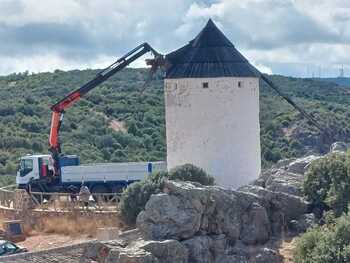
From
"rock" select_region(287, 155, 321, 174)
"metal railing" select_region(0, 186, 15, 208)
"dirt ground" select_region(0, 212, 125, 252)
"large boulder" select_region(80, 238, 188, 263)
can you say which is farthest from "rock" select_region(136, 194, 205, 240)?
"metal railing" select_region(0, 186, 15, 208)

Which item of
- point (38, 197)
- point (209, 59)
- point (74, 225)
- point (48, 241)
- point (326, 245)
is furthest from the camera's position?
point (38, 197)

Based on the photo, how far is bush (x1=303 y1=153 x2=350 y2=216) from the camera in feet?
92.2

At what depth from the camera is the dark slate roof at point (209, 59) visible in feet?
107

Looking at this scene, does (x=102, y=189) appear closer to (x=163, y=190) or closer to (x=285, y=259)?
(x=163, y=190)

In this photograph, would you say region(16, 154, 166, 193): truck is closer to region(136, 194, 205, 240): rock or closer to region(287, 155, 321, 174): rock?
region(287, 155, 321, 174): rock

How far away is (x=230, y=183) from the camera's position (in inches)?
1280

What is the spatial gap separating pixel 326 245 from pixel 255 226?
3.09m

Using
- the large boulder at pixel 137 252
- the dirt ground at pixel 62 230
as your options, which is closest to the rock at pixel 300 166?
the dirt ground at pixel 62 230

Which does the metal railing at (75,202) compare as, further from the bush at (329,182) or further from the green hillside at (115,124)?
the green hillside at (115,124)

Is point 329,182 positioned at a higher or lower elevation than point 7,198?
higher

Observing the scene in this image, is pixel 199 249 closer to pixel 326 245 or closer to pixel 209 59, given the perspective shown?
pixel 326 245

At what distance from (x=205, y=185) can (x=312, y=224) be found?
3.50 meters

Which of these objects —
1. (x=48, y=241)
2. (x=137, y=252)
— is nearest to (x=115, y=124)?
(x=48, y=241)

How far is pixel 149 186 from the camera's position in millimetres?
29688
